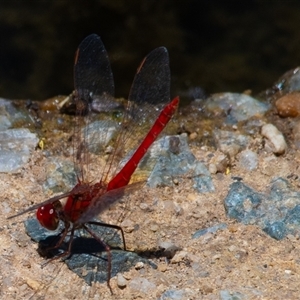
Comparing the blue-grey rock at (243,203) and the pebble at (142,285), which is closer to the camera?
the pebble at (142,285)

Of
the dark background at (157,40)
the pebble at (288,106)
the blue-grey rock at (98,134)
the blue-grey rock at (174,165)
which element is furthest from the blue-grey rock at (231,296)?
the dark background at (157,40)

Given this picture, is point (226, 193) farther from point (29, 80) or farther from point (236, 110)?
point (29, 80)

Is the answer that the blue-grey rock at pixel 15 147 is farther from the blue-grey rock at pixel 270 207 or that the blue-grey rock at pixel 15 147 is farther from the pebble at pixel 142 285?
the blue-grey rock at pixel 270 207

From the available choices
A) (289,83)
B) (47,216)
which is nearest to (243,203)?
(47,216)

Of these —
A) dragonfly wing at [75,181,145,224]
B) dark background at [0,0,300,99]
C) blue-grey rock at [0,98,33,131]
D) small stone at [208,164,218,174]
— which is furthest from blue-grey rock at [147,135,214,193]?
dark background at [0,0,300,99]

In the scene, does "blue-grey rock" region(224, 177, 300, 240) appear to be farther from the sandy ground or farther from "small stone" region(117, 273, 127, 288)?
"small stone" region(117, 273, 127, 288)

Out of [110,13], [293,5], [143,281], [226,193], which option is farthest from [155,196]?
[293,5]
